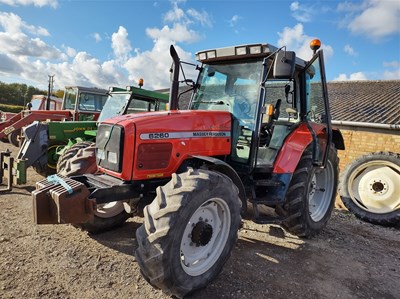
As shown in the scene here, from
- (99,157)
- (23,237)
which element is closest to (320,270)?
(99,157)

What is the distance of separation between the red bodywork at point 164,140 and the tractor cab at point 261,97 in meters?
0.41

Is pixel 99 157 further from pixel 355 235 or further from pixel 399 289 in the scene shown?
pixel 355 235

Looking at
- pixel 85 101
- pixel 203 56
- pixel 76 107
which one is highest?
pixel 203 56

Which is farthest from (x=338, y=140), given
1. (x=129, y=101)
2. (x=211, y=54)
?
(x=129, y=101)

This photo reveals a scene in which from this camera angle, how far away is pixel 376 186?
6484 mm

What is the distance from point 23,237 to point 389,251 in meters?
5.00

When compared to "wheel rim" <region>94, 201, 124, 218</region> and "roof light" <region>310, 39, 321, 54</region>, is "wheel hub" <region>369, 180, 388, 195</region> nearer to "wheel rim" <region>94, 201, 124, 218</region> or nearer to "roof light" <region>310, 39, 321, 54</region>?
"roof light" <region>310, 39, 321, 54</region>

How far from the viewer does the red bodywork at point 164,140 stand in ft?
9.70

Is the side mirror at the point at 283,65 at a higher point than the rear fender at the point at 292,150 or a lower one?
higher

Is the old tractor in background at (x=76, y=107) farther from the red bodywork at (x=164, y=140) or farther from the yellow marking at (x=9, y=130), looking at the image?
the red bodywork at (x=164, y=140)

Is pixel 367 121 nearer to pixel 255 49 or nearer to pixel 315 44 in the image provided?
pixel 315 44

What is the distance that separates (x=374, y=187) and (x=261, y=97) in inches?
171

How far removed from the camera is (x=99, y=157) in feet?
10.9

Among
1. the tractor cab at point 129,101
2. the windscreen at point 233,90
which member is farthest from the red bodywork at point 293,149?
the tractor cab at point 129,101
